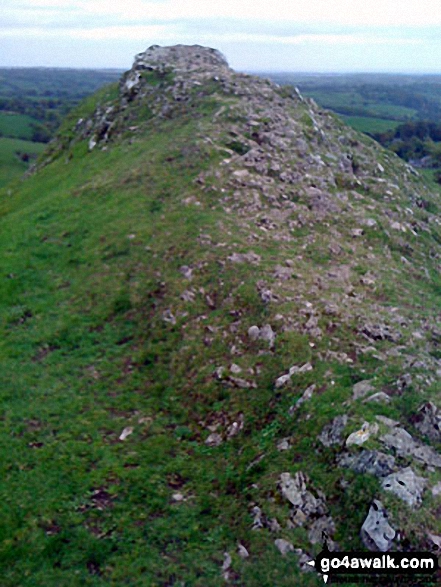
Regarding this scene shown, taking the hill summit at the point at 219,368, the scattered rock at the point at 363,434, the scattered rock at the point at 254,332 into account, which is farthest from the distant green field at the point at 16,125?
the scattered rock at the point at 363,434

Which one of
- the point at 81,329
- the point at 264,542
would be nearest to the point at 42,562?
the point at 264,542

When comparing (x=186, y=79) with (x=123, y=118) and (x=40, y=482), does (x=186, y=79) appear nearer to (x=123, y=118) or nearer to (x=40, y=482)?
(x=123, y=118)

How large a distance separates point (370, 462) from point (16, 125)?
138m

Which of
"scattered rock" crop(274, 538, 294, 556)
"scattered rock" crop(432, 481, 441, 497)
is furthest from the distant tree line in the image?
"scattered rock" crop(274, 538, 294, 556)

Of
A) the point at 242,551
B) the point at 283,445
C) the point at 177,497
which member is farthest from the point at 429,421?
the point at 177,497

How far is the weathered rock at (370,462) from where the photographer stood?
9.38 m

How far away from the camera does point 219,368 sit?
13898mm

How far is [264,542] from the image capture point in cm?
928

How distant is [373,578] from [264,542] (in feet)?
6.56

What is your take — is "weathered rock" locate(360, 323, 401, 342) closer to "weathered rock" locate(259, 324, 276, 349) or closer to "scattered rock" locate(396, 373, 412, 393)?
"scattered rock" locate(396, 373, 412, 393)

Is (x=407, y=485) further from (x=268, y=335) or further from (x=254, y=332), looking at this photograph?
(x=254, y=332)

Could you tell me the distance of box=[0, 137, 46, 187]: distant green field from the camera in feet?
270

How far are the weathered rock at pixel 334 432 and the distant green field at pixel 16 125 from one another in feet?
404

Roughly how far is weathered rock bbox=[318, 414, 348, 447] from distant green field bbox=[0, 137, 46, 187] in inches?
2921
